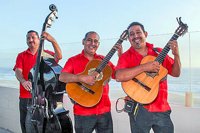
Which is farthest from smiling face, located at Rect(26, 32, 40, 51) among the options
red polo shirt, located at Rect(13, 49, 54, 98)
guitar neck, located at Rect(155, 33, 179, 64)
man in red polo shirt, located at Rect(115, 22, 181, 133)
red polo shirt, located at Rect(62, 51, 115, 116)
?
guitar neck, located at Rect(155, 33, 179, 64)

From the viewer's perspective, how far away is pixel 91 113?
2.93 metres

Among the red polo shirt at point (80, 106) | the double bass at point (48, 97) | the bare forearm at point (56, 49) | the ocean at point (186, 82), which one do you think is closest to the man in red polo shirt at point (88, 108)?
the red polo shirt at point (80, 106)

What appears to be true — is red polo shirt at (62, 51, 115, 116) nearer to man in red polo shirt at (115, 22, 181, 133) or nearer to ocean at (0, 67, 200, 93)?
man in red polo shirt at (115, 22, 181, 133)

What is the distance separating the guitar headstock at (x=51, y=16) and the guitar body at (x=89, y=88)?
632 mm

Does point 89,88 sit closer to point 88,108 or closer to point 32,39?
point 88,108

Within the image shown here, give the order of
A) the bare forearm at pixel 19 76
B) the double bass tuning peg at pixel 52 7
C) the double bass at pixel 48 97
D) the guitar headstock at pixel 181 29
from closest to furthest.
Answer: the guitar headstock at pixel 181 29 < the double bass at pixel 48 97 < the double bass tuning peg at pixel 52 7 < the bare forearm at pixel 19 76

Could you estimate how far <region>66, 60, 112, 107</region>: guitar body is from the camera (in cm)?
302

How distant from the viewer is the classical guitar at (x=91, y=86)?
3.02 meters

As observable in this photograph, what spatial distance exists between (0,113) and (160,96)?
3.99 metres

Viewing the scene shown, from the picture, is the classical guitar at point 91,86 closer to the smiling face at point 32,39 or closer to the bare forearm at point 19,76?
the bare forearm at point 19,76

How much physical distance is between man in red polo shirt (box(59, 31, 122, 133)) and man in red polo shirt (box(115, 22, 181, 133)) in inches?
17.4

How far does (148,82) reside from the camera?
2.55 metres

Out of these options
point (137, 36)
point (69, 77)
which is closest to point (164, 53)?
point (137, 36)

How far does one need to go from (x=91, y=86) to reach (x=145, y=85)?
701 mm
